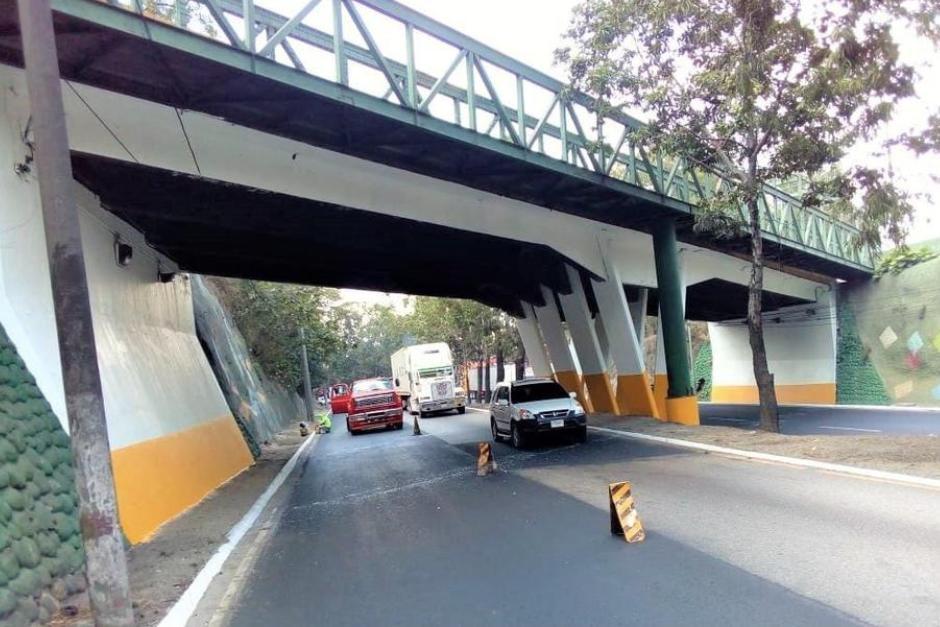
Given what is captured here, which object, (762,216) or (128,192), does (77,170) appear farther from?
(762,216)

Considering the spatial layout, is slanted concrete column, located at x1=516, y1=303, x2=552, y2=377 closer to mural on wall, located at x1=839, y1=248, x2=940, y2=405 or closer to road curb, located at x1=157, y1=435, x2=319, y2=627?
mural on wall, located at x1=839, y1=248, x2=940, y2=405

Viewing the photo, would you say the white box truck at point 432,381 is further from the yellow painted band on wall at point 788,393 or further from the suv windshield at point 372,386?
the yellow painted band on wall at point 788,393

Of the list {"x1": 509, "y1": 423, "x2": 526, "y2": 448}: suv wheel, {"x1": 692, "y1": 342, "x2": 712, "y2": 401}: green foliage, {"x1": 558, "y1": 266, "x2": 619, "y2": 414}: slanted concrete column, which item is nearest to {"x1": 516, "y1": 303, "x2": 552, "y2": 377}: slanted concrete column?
{"x1": 558, "y1": 266, "x2": 619, "y2": 414}: slanted concrete column

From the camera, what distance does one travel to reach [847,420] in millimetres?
23562

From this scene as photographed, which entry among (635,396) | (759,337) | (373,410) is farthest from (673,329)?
(373,410)

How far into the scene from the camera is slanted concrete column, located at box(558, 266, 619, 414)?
85.7 ft

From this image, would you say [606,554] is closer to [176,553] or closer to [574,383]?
[176,553]

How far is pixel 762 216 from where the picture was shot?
2547 cm

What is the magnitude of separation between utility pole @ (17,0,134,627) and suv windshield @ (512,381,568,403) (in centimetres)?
1298

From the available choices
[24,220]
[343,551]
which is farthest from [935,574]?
[24,220]

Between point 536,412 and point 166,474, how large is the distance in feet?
27.6

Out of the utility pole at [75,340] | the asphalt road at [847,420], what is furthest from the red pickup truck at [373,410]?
the utility pole at [75,340]

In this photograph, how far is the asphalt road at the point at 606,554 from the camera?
17.6 ft

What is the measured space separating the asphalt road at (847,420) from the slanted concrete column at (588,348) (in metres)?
3.70
